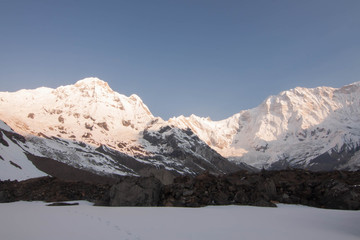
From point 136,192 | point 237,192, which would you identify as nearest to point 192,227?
point 136,192

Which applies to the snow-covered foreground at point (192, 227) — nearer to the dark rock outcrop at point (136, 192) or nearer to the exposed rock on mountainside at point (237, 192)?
the exposed rock on mountainside at point (237, 192)

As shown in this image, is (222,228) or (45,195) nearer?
(222,228)

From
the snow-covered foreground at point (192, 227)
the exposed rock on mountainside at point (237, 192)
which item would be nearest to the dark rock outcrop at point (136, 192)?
the exposed rock on mountainside at point (237, 192)

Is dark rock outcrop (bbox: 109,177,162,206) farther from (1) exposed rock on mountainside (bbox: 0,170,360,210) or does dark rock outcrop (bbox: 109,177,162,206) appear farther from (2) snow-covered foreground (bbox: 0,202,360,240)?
(2) snow-covered foreground (bbox: 0,202,360,240)

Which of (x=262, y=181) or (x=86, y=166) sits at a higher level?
(x=86, y=166)

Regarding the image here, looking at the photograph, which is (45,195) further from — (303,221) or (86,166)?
(86,166)

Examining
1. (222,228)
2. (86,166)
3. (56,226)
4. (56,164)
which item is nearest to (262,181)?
(222,228)

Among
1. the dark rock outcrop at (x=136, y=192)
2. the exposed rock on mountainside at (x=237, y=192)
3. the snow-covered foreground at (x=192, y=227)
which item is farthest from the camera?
the dark rock outcrop at (x=136, y=192)

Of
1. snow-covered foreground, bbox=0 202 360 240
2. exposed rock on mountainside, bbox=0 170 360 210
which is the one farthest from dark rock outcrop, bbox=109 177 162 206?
snow-covered foreground, bbox=0 202 360 240

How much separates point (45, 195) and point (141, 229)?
21.1 m

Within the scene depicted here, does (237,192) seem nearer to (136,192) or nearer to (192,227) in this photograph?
(136,192)

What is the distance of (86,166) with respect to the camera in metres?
191

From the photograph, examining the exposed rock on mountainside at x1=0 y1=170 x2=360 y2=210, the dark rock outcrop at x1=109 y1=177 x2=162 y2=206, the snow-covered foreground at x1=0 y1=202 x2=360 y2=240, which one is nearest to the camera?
the snow-covered foreground at x1=0 y1=202 x2=360 y2=240

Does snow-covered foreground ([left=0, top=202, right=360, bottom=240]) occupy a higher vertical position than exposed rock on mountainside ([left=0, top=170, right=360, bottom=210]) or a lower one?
lower
